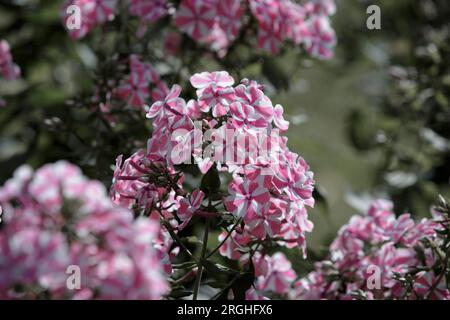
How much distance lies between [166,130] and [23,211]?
0.33 m

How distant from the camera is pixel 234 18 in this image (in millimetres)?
1589

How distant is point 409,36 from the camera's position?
293 cm

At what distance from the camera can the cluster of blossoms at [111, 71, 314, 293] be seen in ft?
3.34

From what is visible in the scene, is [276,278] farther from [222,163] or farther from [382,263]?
[222,163]

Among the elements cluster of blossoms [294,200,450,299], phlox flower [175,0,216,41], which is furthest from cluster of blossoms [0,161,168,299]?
phlox flower [175,0,216,41]

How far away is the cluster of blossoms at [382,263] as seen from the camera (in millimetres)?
1236

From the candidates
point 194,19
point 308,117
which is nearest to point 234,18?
point 194,19

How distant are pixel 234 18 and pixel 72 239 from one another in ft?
3.04

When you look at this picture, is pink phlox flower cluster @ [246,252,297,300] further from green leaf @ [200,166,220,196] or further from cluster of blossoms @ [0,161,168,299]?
cluster of blossoms @ [0,161,168,299]

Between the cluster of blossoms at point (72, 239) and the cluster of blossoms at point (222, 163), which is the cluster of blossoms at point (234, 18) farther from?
the cluster of blossoms at point (72, 239)

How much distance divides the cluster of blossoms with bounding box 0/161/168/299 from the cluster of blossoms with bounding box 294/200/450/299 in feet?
1.80

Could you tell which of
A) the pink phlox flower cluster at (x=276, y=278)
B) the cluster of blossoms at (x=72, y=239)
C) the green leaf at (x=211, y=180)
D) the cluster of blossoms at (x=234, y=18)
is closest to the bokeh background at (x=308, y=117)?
the cluster of blossoms at (x=234, y=18)
